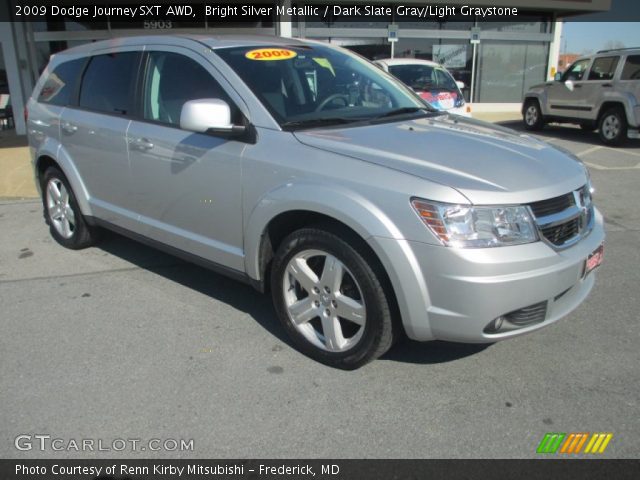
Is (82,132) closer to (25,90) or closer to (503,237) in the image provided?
(503,237)

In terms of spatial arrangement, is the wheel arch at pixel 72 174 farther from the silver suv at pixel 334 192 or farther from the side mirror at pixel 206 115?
the side mirror at pixel 206 115

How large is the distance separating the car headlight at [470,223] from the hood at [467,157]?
2.3 inches

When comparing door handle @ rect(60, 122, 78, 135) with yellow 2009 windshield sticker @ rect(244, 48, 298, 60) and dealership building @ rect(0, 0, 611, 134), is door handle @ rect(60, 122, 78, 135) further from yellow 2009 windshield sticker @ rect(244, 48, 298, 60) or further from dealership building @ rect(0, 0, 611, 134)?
dealership building @ rect(0, 0, 611, 134)

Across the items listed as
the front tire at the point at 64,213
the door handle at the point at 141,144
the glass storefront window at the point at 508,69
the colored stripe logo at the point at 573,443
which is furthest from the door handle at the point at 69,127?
the glass storefront window at the point at 508,69

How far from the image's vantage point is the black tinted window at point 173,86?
3.57 metres

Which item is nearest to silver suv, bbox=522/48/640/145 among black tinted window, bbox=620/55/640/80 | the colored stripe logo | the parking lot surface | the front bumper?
black tinted window, bbox=620/55/640/80

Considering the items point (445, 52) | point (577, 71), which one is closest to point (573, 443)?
point (577, 71)

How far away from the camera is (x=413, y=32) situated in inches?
725

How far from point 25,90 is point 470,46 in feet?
46.1

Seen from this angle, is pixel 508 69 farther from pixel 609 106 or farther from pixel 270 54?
pixel 270 54

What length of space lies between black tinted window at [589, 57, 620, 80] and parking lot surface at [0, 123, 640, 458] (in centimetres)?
896

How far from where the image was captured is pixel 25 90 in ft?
47.6

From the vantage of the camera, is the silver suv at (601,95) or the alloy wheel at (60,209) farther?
the silver suv at (601,95)

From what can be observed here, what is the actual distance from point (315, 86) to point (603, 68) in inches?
416
